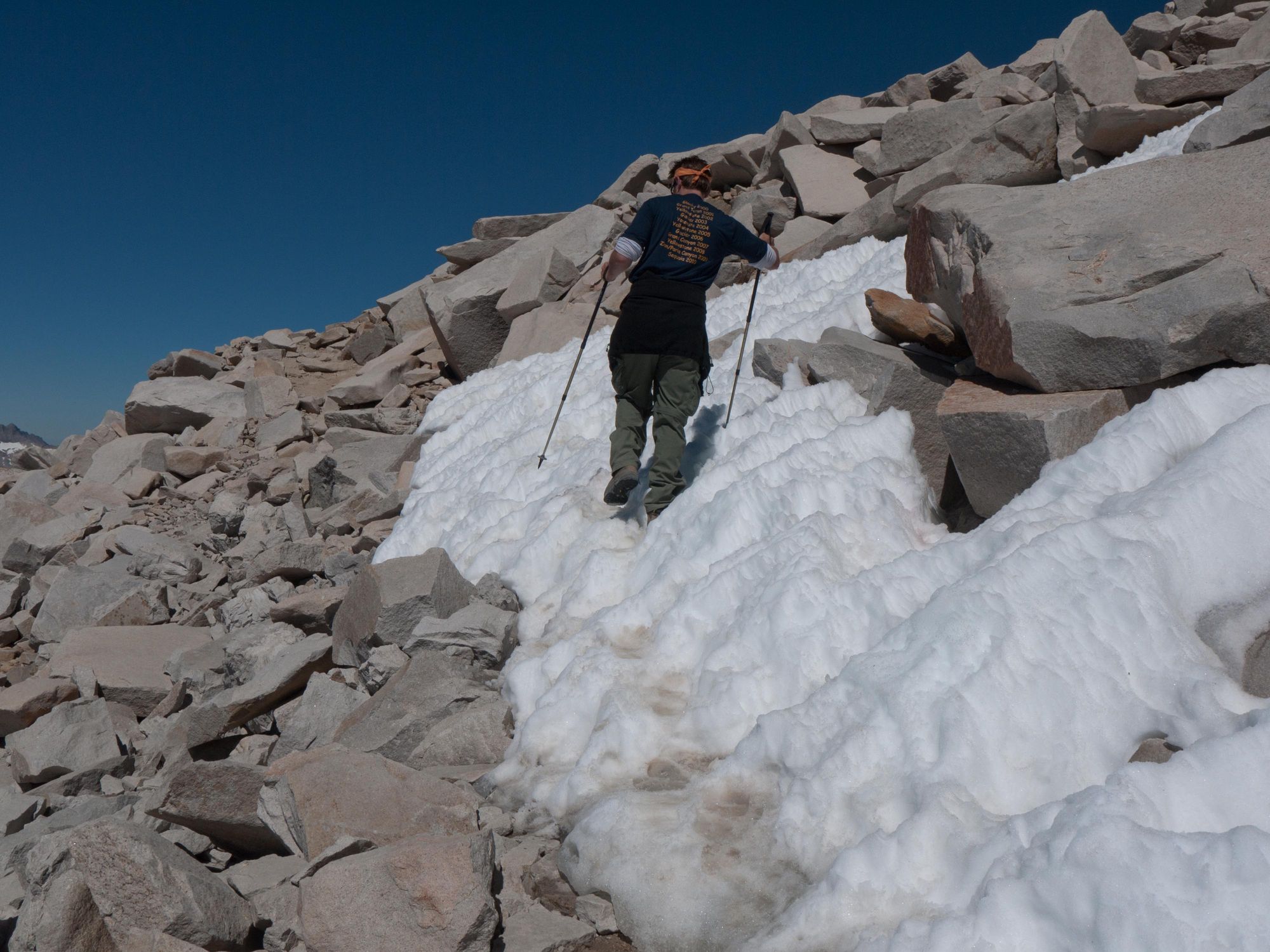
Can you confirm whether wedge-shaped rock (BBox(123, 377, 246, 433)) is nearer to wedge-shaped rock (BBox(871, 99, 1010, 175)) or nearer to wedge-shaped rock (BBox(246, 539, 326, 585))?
wedge-shaped rock (BBox(246, 539, 326, 585))

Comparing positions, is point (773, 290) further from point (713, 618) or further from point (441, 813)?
point (441, 813)

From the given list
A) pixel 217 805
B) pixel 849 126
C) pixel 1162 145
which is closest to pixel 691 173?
pixel 217 805

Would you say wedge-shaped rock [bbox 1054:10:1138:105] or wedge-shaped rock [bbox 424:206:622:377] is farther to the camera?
wedge-shaped rock [bbox 424:206:622:377]

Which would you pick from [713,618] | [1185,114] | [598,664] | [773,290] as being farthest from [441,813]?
[1185,114]

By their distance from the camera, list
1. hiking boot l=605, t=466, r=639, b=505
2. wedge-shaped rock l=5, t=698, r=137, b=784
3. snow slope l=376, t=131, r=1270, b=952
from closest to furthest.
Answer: snow slope l=376, t=131, r=1270, b=952
hiking boot l=605, t=466, r=639, b=505
wedge-shaped rock l=5, t=698, r=137, b=784

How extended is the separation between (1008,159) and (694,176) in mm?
6079

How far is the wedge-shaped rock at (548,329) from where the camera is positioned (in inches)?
545

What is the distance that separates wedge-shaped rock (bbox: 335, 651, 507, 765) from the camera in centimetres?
486

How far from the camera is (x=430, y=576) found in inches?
247

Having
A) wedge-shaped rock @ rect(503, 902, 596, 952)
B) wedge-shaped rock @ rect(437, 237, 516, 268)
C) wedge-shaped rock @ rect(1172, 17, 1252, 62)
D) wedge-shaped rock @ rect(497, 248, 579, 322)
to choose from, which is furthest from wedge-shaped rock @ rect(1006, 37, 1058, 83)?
wedge-shaped rock @ rect(503, 902, 596, 952)

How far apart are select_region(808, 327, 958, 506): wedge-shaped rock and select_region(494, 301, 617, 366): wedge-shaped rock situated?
7211mm

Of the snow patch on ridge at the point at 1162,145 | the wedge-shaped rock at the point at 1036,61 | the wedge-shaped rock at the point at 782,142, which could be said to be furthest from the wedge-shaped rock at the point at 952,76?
the snow patch on ridge at the point at 1162,145

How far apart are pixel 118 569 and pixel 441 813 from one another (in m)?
9.04

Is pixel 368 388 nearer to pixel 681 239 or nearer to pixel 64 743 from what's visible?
pixel 64 743
